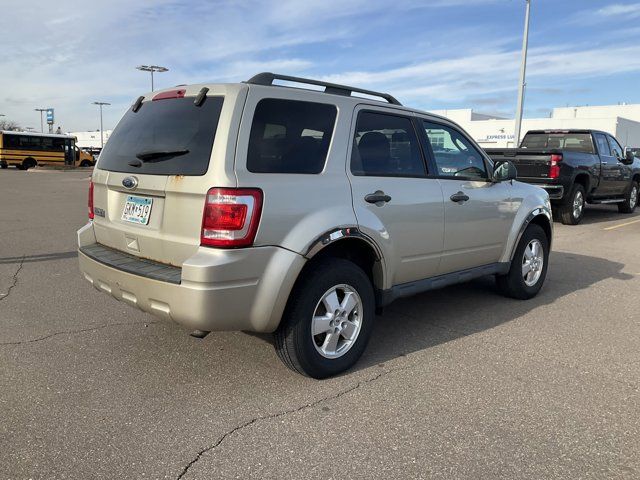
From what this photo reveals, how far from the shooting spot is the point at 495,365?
3867 mm

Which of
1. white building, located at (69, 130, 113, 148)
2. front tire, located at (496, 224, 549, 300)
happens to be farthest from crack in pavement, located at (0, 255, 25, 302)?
white building, located at (69, 130, 113, 148)

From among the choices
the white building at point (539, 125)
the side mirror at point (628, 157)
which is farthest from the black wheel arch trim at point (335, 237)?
the white building at point (539, 125)

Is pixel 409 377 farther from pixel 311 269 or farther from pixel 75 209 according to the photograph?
pixel 75 209

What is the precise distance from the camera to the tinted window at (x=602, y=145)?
1254 cm

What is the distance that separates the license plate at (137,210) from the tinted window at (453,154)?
2346 millimetres

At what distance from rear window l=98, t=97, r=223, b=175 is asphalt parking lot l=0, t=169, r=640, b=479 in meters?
1.40

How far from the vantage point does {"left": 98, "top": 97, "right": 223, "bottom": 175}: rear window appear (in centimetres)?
322

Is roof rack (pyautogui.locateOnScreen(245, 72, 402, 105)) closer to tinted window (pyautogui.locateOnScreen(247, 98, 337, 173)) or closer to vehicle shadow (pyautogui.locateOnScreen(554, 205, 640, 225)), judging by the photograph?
tinted window (pyautogui.locateOnScreen(247, 98, 337, 173))

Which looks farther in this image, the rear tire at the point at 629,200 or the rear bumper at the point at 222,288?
the rear tire at the point at 629,200

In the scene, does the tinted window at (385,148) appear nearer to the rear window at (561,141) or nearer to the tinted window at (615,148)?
the rear window at (561,141)

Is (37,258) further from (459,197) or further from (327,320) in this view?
(459,197)

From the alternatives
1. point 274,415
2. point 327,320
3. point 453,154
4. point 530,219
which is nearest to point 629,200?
point 530,219

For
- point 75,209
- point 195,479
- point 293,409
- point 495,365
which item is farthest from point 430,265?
point 75,209

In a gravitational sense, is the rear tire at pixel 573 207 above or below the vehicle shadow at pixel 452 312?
above
